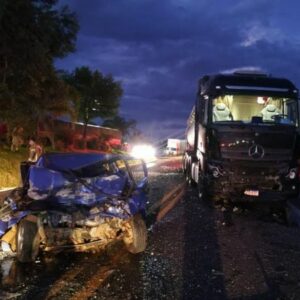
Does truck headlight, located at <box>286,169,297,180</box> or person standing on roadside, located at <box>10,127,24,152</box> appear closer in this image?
truck headlight, located at <box>286,169,297,180</box>

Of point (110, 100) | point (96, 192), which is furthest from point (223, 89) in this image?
point (110, 100)

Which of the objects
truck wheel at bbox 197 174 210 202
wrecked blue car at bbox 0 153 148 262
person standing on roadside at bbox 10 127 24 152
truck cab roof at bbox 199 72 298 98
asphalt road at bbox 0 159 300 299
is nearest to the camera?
asphalt road at bbox 0 159 300 299

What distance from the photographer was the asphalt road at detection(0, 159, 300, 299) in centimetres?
645

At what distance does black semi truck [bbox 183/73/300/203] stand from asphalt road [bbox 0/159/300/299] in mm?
2194

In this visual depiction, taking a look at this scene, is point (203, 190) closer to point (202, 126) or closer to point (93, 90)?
point (202, 126)

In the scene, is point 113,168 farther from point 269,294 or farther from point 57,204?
point 269,294

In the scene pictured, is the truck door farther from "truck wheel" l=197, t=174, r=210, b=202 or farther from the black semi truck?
"truck wheel" l=197, t=174, r=210, b=202

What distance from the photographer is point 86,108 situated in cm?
5562

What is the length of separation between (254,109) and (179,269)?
706 centimetres

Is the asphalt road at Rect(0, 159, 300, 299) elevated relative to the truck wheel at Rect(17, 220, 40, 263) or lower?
lower

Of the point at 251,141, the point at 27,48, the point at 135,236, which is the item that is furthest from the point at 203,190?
the point at 27,48

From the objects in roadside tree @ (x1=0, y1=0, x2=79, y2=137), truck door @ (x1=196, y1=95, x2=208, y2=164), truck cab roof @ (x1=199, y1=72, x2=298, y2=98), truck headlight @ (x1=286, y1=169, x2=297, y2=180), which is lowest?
truck headlight @ (x1=286, y1=169, x2=297, y2=180)

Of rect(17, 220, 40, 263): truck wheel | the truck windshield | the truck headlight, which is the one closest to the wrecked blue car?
rect(17, 220, 40, 263): truck wheel

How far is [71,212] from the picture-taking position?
315 inches
